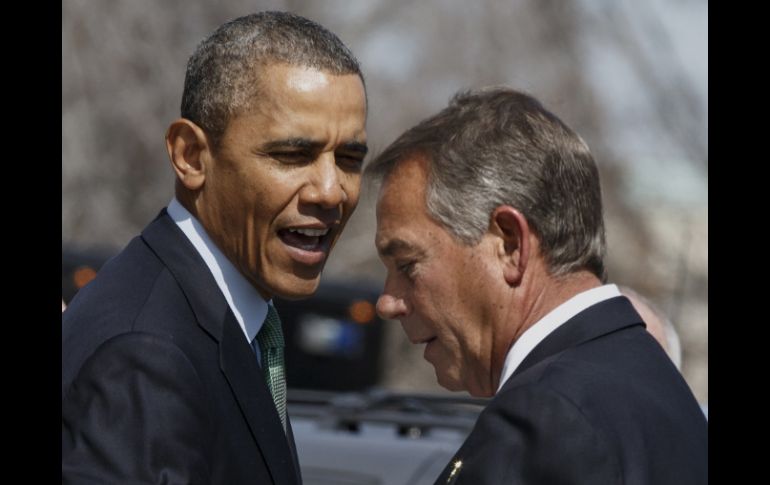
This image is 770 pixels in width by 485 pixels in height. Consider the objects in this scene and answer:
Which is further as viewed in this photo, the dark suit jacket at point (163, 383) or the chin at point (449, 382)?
the chin at point (449, 382)

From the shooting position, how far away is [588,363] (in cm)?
274

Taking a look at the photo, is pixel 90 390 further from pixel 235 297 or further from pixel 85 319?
pixel 235 297

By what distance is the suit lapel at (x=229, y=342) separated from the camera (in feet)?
9.46

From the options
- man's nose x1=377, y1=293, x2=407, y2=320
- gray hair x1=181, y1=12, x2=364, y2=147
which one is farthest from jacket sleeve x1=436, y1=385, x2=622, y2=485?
gray hair x1=181, y1=12, x2=364, y2=147

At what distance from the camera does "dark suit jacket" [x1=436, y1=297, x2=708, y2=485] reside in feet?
8.35

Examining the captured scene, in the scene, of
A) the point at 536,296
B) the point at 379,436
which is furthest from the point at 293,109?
the point at 379,436

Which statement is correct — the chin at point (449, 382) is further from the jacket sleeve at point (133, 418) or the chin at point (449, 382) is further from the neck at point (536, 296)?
the jacket sleeve at point (133, 418)

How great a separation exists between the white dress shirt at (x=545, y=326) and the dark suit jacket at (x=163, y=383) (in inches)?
19.4

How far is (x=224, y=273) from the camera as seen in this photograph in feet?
10.1

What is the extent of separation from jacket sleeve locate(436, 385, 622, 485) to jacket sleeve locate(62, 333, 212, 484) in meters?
0.51

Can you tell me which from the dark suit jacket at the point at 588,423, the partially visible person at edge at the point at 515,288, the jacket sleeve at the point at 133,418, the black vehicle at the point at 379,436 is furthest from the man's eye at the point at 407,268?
the black vehicle at the point at 379,436

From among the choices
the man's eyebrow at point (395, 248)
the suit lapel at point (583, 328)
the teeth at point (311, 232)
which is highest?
the teeth at point (311, 232)

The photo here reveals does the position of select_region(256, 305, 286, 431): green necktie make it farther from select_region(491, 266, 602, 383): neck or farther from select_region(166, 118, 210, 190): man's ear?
select_region(491, 266, 602, 383): neck

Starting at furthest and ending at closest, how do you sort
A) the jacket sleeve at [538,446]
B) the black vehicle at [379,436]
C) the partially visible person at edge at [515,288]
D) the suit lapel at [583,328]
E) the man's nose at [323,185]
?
the black vehicle at [379,436] < the man's nose at [323,185] < the suit lapel at [583,328] < the partially visible person at edge at [515,288] < the jacket sleeve at [538,446]
